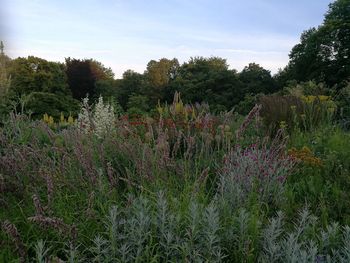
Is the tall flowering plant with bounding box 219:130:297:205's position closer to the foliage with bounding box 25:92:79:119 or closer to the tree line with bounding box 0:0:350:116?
the tree line with bounding box 0:0:350:116

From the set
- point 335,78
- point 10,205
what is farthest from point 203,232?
point 335,78

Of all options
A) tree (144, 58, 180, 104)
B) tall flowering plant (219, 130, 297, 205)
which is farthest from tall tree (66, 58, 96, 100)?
tall flowering plant (219, 130, 297, 205)

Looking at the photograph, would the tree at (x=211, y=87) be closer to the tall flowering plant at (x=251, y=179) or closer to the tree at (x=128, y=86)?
the tree at (x=128, y=86)

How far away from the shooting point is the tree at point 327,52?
35.4 meters

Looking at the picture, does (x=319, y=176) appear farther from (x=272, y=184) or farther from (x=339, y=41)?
(x=339, y=41)

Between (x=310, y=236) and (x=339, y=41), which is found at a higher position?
(x=339, y=41)

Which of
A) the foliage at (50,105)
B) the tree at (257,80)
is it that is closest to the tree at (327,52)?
the tree at (257,80)

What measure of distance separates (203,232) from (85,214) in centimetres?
89

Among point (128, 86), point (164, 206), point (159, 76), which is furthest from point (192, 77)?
point (164, 206)

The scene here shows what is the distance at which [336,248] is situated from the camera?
9.00 feet

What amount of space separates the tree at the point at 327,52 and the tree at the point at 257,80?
82.5 inches

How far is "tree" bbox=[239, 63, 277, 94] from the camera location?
3834 cm

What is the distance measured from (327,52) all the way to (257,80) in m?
6.39

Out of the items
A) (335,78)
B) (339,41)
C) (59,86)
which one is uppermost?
(339,41)
